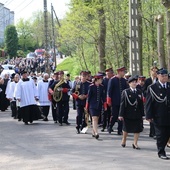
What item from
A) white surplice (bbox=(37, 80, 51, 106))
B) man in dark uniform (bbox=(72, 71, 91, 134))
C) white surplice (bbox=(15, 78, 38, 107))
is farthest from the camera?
white surplice (bbox=(37, 80, 51, 106))

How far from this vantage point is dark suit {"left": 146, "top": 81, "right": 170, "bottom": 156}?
399 inches

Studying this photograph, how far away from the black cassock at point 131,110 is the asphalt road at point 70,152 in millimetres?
527

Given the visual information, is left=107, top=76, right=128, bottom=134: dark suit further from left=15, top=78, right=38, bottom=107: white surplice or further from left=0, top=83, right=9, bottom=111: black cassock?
left=0, top=83, right=9, bottom=111: black cassock

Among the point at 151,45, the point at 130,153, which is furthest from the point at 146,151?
the point at 151,45

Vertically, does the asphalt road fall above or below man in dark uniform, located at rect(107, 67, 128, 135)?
below

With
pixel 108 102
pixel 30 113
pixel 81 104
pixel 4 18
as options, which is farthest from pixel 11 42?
pixel 108 102

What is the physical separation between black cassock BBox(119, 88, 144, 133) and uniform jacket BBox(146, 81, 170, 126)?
1254 mm

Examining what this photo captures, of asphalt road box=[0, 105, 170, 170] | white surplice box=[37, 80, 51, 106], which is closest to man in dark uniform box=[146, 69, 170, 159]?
asphalt road box=[0, 105, 170, 170]

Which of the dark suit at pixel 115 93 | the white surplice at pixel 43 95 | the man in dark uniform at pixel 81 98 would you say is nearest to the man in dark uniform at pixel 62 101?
the white surplice at pixel 43 95

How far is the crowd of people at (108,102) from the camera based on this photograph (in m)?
10.2

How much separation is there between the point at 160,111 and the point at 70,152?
7.40 feet

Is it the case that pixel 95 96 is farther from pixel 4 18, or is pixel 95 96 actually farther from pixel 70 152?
pixel 4 18

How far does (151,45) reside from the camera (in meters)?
32.9

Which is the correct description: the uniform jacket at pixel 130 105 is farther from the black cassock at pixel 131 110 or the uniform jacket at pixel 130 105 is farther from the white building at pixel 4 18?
the white building at pixel 4 18
